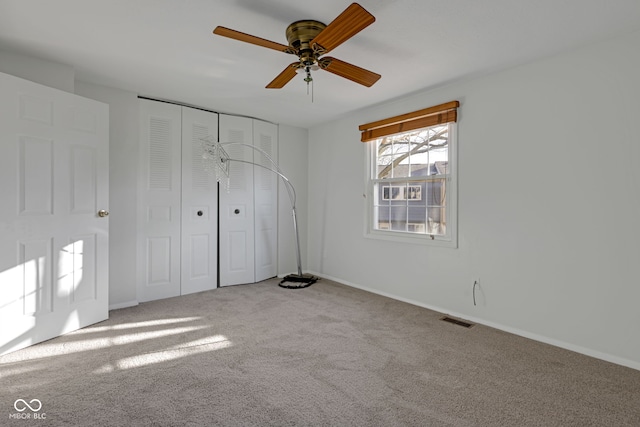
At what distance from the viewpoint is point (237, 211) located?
4363 mm

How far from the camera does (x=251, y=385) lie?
2016 mm

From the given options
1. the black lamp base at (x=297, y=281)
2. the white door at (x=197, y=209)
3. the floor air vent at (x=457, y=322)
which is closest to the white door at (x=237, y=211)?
the white door at (x=197, y=209)

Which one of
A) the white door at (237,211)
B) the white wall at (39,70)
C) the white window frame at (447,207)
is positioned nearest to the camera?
the white wall at (39,70)

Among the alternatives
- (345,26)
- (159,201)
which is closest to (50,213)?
(159,201)

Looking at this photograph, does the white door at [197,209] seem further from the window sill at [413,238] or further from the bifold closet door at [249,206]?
the window sill at [413,238]

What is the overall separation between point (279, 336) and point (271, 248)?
2107 mm

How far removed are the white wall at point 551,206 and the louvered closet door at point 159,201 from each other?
2.67m

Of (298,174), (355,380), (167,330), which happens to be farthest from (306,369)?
(298,174)

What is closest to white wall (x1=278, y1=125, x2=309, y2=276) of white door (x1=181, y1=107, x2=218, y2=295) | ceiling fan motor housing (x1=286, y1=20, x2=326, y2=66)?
white door (x1=181, y1=107, x2=218, y2=295)

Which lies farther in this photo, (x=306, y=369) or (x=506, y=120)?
(x=506, y=120)

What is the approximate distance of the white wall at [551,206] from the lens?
2.32 metres

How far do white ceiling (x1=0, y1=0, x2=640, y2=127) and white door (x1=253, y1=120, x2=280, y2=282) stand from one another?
4.02 feet

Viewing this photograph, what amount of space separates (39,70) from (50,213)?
1235mm

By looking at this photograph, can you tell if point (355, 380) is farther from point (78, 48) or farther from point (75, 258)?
point (78, 48)
